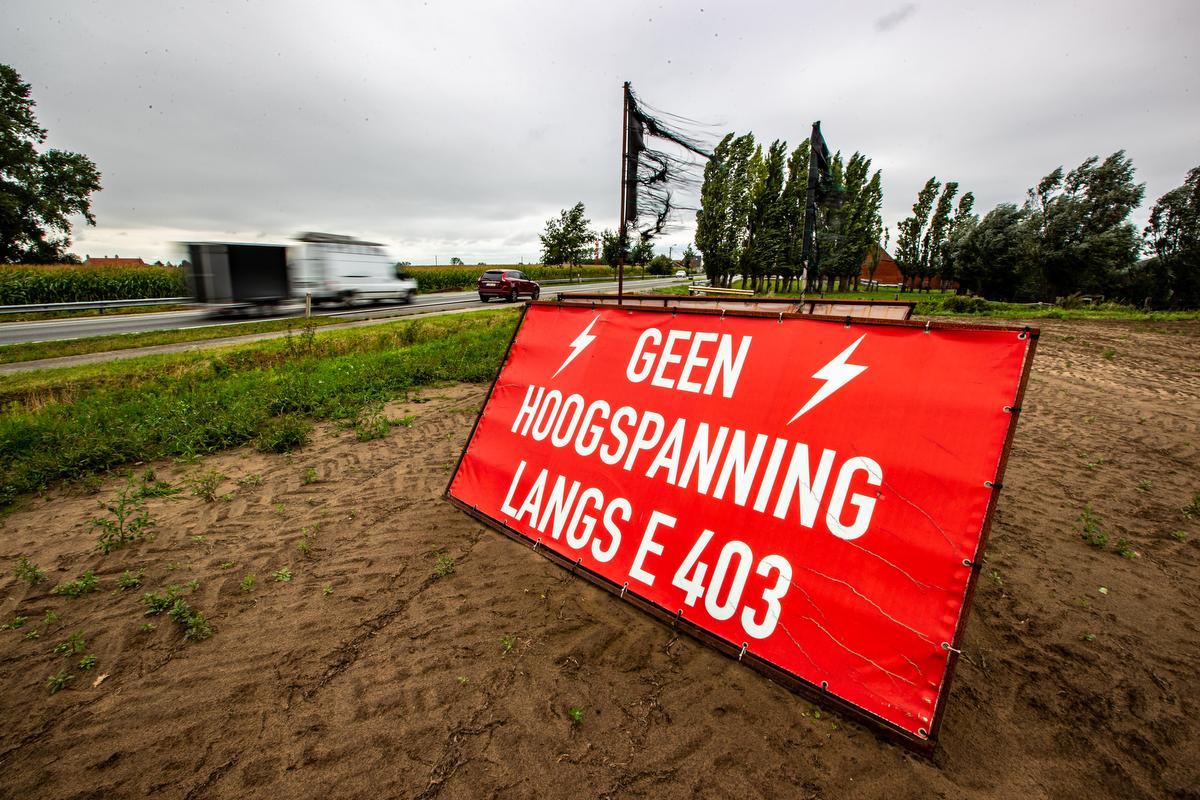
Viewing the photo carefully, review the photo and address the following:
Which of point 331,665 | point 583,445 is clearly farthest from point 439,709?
point 583,445

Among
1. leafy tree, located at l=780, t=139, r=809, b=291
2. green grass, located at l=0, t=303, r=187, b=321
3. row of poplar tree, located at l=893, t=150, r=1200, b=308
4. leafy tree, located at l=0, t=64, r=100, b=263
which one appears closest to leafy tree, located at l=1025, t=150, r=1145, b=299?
row of poplar tree, located at l=893, t=150, r=1200, b=308

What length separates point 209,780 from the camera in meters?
2.00

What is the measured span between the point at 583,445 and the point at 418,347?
885 cm

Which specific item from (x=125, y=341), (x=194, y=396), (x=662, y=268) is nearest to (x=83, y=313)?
(x=125, y=341)

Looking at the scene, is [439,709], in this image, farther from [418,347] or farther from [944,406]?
[418,347]

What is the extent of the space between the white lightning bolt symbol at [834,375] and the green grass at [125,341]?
44.2 feet

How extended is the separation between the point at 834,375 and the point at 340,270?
20.1m

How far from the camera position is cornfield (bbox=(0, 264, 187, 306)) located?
69.5ft

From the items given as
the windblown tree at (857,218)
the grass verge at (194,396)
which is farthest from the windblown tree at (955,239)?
the grass verge at (194,396)

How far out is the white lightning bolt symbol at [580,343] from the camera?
3812 millimetres

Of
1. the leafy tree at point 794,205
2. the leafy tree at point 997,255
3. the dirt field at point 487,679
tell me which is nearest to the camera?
the dirt field at point 487,679

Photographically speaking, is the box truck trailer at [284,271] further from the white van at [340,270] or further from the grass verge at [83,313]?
the grass verge at [83,313]

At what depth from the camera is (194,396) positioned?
693 cm

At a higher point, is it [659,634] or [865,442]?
[865,442]
